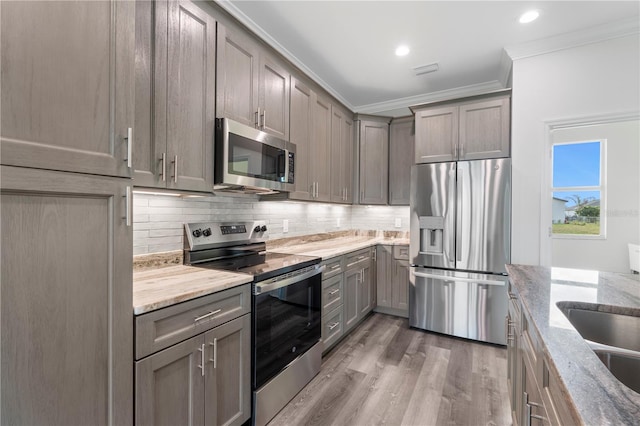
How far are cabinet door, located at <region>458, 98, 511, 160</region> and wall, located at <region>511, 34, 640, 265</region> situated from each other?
0.32 ft

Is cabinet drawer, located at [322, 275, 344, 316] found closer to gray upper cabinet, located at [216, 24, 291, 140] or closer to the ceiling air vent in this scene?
gray upper cabinet, located at [216, 24, 291, 140]

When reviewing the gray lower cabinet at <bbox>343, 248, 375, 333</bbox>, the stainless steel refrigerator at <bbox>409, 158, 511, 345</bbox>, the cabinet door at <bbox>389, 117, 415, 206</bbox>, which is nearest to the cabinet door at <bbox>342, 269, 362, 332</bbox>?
the gray lower cabinet at <bbox>343, 248, 375, 333</bbox>

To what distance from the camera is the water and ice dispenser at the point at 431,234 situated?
3000 mm

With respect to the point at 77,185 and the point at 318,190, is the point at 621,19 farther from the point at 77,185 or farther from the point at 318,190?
the point at 77,185

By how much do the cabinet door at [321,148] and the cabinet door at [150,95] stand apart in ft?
5.02

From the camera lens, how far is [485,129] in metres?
2.91

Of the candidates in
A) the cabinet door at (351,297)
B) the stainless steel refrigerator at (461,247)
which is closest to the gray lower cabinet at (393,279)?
the stainless steel refrigerator at (461,247)

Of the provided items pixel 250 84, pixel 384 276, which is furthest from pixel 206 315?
pixel 384 276

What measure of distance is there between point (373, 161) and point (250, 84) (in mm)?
2127

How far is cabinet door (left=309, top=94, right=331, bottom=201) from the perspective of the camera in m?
2.91

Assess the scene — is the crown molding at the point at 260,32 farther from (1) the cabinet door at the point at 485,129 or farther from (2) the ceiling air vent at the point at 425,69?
(1) the cabinet door at the point at 485,129

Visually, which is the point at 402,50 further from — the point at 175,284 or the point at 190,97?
the point at 175,284

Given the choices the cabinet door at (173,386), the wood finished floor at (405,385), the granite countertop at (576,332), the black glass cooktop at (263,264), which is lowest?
the wood finished floor at (405,385)

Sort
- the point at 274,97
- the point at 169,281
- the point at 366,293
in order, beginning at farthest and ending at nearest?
the point at 366,293 < the point at 274,97 < the point at 169,281
